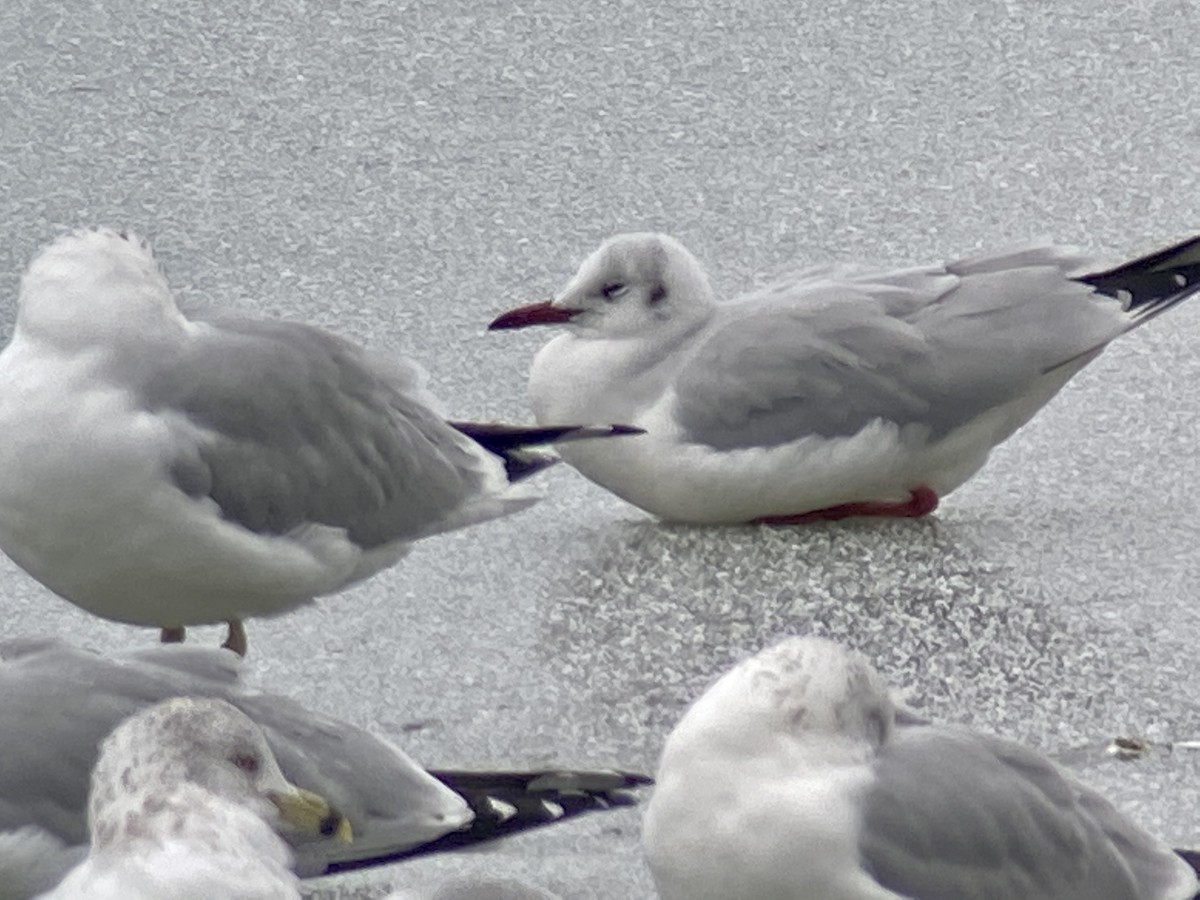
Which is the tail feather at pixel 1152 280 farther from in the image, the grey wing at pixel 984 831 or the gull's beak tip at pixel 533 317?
the grey wing at pixel 984 831

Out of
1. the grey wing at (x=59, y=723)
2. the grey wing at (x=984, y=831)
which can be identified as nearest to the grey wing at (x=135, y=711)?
the grey wing at (x=59, y=723)

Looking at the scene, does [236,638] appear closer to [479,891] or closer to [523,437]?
[523,437]

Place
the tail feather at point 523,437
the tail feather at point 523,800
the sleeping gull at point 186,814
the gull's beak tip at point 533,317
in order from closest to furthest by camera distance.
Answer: the sleeping gull at point 186,814
the tail feather at point 523,800
the tail feather at point 523,437
the gull's beak tip at point 533,317

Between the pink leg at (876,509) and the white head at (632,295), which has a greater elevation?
the white head at (632,295)

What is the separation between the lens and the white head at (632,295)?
3693 mm

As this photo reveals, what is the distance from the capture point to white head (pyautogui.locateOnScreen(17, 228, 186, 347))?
9.72 ft

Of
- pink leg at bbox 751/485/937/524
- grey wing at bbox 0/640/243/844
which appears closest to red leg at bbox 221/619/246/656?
grey wing at bbox 0/640/243/844

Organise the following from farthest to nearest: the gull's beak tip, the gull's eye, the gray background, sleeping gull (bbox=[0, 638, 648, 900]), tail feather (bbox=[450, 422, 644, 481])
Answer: the gull's beak tip < tail feather (bbox=[450, 422, 644, 481]) < the gray background < sleeping gull (bbox=[0, 638, 648, 900]) < the gull's eye

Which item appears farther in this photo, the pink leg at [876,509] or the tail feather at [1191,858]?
the pink leg at [876,509]

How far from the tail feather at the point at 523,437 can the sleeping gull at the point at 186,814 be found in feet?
4.60

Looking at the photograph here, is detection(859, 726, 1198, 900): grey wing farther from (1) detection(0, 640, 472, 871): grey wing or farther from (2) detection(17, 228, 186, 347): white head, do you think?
(2) detection(17, 228, 186, 347): white head

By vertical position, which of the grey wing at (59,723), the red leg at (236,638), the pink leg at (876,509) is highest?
the grey wing at (59,723)

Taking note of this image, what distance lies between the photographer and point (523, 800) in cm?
261

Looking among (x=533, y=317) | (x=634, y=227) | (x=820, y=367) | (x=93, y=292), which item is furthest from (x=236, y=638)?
(x=634, y=227)
